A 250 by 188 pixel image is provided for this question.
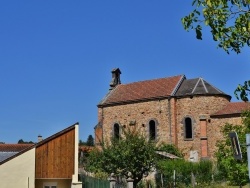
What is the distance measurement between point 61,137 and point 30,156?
6.95 ft

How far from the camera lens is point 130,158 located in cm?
3023

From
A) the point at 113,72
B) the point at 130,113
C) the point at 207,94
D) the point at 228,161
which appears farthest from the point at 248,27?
the point at 113,72

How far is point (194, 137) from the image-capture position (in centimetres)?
4369

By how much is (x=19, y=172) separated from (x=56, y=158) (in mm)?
2265

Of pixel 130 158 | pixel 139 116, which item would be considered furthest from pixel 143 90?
pixel 130 158

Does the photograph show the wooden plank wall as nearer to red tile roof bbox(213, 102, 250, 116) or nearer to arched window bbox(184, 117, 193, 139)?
red tile roof bbox(213, 102, 250, 116)

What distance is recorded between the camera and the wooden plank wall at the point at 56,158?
2577cm

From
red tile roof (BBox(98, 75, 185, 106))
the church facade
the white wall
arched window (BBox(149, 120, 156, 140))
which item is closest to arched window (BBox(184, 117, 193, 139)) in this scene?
the church facade

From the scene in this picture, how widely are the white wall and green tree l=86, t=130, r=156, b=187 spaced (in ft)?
23.1

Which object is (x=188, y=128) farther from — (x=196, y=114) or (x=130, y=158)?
(x=130, y=158)

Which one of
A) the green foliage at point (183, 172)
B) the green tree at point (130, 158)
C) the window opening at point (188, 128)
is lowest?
the green foliage at point (183, 172)

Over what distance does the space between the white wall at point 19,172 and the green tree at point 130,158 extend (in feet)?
23.1

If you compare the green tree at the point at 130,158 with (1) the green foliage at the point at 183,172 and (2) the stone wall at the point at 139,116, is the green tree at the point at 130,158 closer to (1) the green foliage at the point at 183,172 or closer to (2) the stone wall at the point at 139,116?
(1) the green foliage at the point at 183,172

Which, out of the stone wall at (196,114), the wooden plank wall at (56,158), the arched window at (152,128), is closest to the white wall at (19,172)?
the wooden plank wall at (56,158)
